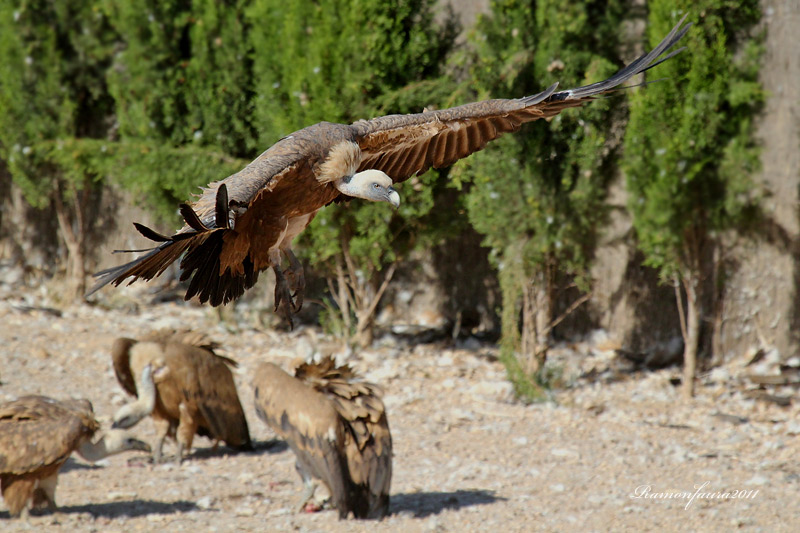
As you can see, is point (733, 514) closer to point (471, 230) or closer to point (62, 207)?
point (471, 230)

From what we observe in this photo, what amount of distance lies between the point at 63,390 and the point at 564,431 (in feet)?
12.8

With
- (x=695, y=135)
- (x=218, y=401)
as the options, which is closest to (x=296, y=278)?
(x=218, y=401)

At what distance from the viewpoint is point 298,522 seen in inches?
204

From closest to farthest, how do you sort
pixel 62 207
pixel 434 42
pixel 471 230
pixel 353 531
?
pixel 353 531
pixel 434 42
pixel 471 230
pixel 62 207

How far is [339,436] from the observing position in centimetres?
509

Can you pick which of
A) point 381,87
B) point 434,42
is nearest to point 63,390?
point 381,87

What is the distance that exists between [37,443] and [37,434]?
5cm

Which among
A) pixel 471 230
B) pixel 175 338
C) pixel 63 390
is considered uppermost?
pixel 471 230

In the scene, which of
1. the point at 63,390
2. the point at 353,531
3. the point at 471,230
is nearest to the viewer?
the point at 353,531

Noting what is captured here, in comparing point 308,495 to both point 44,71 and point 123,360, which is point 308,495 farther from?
point 44,71

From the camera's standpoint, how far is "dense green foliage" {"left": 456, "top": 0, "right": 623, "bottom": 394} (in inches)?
282

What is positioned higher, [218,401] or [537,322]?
[537,322]

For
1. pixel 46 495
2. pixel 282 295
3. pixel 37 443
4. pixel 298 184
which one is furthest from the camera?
pixel 46 495

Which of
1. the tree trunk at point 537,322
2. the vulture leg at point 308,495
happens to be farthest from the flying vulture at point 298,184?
the tree trunk at point 537,322
